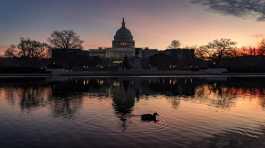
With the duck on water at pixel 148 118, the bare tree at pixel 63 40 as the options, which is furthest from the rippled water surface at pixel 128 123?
the bare tree at pixel 63 40

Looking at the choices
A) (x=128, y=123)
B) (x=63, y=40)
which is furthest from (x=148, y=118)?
(x=63, y=40)

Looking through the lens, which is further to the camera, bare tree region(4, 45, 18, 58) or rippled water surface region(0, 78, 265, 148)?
bare tree region(4, 45, 18, 58)

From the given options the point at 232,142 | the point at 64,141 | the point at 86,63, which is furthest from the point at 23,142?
the point at 86,63

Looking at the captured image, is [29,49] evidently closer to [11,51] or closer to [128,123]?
[11,51]

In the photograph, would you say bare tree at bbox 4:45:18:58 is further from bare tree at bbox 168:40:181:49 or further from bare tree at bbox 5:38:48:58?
bare tree at bbox 168:40:181:49

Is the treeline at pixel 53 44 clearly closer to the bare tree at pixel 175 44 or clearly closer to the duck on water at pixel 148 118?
the bare tree at pixel 175 44

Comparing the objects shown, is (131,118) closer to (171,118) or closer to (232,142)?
(171,118)

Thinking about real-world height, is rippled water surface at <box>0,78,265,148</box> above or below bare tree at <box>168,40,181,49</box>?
below

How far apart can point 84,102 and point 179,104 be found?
8.83 m

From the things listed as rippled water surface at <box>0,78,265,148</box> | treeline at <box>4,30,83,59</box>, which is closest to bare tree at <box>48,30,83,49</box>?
treeline at <box>4,30,83,59</box>

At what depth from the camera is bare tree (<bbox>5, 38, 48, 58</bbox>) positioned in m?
133

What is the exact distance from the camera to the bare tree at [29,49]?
133275mm

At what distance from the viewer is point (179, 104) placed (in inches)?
1394

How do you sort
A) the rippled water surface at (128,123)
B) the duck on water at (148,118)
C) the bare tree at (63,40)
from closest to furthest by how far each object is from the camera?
the rippled water surface at (128,123)
the duck on water at (148,118)
the bare tree at (63,40)
